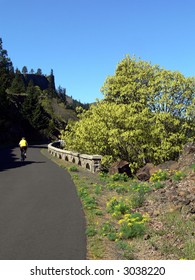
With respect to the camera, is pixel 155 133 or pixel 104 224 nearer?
pixel 104 224

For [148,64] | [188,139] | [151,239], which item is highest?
[148,64]

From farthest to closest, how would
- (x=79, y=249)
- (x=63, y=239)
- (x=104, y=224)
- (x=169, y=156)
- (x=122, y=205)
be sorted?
1. (x=169, y=156)
2. (x=122, y=205)
3. (x=104, y=224)
4. (x=63, y=239)
5. (x=79, y=249)

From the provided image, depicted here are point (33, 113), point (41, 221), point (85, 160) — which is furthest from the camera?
point (33, 113)

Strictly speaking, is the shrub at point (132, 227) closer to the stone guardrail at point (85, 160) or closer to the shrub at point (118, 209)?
the shrub at point (118, 209)

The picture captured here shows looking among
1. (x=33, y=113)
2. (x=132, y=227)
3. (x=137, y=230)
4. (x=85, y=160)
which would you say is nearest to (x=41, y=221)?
(x=132, y=227)

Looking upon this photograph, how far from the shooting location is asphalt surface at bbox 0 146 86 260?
23.3 feet

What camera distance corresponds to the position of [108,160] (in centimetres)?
2203

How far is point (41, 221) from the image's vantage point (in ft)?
31.1

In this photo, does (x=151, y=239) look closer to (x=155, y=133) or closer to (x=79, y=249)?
(x=79, y=249)

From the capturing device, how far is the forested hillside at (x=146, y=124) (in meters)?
22.6

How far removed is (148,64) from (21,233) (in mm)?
21557

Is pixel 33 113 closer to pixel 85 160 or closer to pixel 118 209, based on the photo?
pixel 85 160

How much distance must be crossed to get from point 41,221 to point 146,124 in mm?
14953

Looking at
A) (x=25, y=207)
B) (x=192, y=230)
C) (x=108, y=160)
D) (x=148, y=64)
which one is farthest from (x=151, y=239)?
(x=148, y=64)
